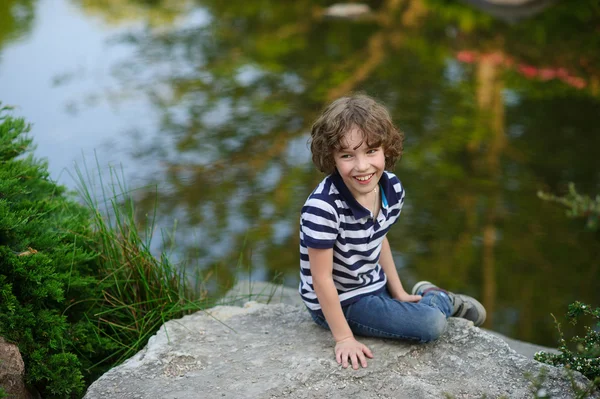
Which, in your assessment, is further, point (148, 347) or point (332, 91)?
point (332, 91)

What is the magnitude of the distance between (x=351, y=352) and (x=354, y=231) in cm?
38

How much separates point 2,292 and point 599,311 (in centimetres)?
181

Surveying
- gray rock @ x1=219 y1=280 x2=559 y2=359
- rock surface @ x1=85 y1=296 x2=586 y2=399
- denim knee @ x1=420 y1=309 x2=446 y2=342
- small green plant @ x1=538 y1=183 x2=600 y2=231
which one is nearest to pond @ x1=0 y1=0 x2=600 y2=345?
gray rock @ x1=219 y1=280 x2=559 y2=359

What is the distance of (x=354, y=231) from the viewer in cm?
241

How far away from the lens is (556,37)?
7.73 metres

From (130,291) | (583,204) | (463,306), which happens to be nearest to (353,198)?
(463,306)

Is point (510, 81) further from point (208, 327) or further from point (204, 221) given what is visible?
point (208, 327)

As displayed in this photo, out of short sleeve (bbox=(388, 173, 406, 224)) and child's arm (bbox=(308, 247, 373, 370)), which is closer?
child's arm (bbox=(308, 247, 373, 370))

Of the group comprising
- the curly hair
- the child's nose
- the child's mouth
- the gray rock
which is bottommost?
the gray rock

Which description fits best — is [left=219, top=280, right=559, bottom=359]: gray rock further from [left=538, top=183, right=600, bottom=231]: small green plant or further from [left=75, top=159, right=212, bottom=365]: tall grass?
[left=538, top=183, right=600, bottom=231]: small green plant

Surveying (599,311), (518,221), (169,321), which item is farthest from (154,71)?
(599,311)

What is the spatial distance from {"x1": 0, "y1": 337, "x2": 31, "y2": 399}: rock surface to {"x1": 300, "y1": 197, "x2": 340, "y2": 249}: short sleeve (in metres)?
0.93

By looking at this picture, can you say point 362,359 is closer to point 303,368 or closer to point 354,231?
point 303,368

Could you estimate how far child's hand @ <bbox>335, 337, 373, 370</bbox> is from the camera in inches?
91.0
